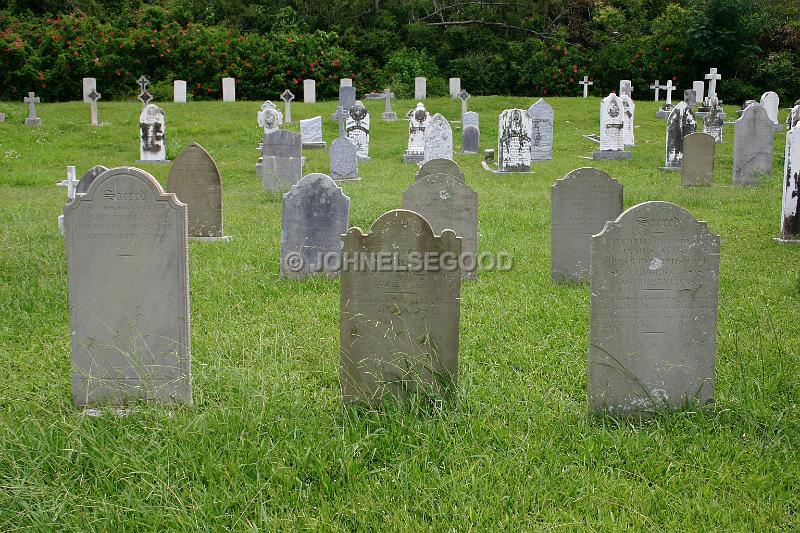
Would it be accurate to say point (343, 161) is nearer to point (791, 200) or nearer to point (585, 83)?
point (791, 200)

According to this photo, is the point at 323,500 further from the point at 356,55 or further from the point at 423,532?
the point at 356,55

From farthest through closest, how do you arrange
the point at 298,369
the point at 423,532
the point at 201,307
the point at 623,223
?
the point at 201,307 → the point at 298,369 → the point at 623,223 → the point at 423,532

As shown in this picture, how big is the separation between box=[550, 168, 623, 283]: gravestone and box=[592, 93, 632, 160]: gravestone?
12451 mm

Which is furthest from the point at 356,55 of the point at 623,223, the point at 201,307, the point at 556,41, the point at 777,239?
the point at 623,223

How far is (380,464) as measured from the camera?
4.02 m

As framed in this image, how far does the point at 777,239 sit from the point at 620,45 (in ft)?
94.6

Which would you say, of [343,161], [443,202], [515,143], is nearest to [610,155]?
[515,143]

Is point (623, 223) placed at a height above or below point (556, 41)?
below

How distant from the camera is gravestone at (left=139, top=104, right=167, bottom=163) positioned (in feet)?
63.9

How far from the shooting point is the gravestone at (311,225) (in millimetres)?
8570

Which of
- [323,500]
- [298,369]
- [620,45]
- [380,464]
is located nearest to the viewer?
[323,500]

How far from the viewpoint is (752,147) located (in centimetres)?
1620

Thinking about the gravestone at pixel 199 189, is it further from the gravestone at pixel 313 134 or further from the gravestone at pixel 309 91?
the gravestone at pixel 309 91

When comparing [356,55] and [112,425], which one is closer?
[112,425]
